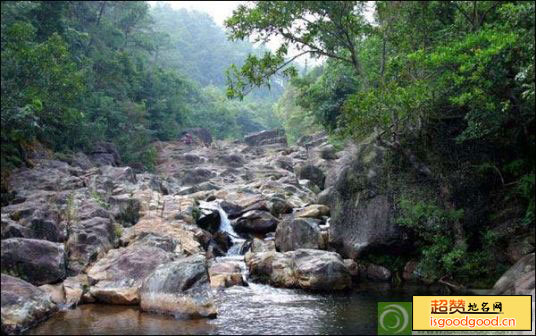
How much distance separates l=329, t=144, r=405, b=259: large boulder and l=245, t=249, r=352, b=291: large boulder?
1885mm

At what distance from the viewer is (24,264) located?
13.9m

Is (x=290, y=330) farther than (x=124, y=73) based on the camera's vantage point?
No

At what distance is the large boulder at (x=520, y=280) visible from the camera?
35.6 feet

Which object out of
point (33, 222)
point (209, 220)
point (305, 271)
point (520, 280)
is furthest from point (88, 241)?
point (520, 280)

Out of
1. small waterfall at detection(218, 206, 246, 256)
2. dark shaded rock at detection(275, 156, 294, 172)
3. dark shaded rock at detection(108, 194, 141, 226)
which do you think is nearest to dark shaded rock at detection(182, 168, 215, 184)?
dark shaded rock at detection(275, 156, 294, 172)

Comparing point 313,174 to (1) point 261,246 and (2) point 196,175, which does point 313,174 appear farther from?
(1) point 261,246

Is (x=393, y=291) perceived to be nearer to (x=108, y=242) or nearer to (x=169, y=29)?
(x=108, y=242)

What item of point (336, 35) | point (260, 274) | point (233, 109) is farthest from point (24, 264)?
point (233, 109)

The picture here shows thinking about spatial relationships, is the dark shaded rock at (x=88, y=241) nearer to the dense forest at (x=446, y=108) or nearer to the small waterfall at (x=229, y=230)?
the small waterfall at (x=229, y=230)

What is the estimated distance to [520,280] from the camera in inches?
444

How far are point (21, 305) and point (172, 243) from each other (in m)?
6.84

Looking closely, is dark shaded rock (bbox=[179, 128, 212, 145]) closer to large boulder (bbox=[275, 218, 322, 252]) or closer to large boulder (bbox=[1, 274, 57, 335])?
large boulder (bbox=[275, 218, 322, 252])

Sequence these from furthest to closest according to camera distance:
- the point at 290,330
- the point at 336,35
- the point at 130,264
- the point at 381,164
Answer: the point at 381,164 < the point at 336,35 < the point at 130,264 < the point at 290,330

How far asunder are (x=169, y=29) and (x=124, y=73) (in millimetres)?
57641
